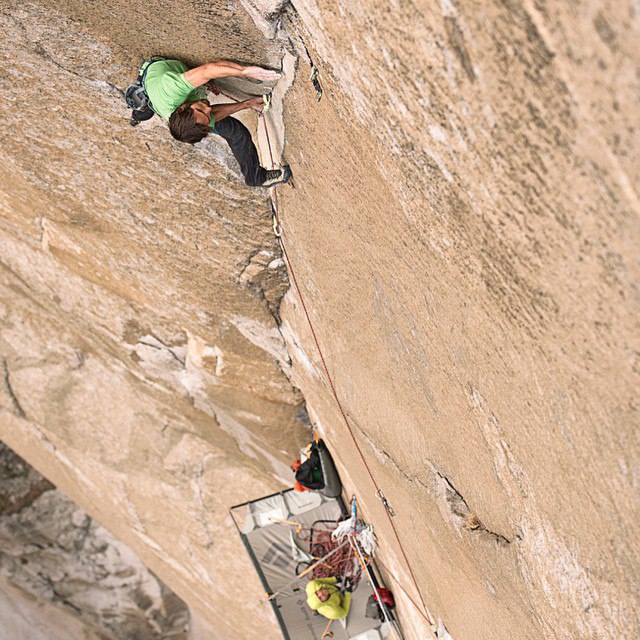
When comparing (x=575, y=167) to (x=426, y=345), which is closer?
(x=575, y=167)

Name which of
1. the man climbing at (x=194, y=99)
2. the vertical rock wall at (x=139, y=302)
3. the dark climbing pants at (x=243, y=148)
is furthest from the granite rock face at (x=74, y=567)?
the man climbing at (x=194, y=99)

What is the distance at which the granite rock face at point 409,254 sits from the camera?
0.80 metres

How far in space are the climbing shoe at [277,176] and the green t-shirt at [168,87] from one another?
0.30 meters

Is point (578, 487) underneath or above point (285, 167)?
above

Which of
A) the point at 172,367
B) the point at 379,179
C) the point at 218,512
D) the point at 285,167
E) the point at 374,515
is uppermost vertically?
the point at 379,179

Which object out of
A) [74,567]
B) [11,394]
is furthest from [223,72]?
[74,567]

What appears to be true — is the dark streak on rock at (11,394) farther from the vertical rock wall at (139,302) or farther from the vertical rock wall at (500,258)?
the vertical rock wall at (500,258)

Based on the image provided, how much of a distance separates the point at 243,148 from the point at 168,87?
314 mm

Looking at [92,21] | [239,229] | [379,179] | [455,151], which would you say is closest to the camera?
[455,151]

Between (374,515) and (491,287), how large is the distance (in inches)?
92.9

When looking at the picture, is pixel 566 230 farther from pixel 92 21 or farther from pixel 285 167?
pixel 92 21

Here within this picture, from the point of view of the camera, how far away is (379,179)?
1.32 meters

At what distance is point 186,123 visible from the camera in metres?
1.71

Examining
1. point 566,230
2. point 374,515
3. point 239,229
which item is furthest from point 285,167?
point 374,515
